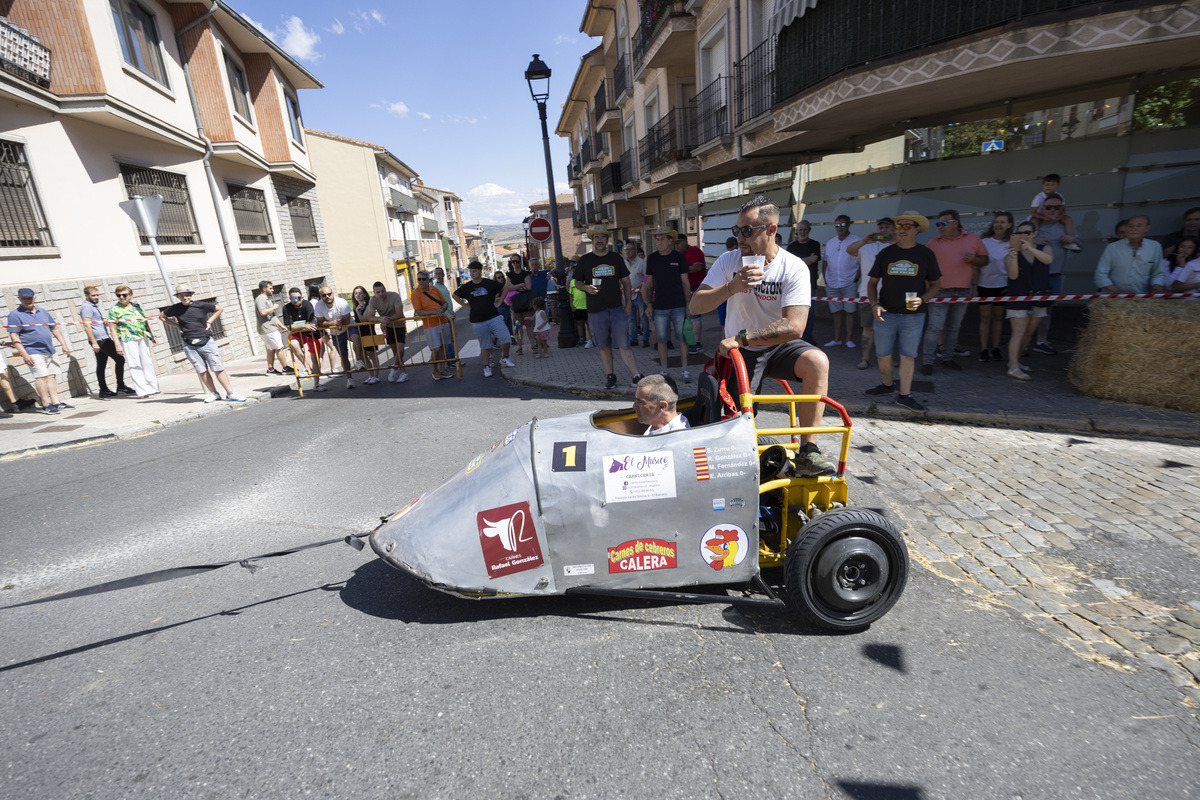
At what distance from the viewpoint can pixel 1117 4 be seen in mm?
6039

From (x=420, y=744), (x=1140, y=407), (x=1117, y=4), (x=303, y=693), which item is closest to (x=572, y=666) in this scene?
(x=420, y=744)

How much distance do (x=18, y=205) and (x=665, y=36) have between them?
13.8 m

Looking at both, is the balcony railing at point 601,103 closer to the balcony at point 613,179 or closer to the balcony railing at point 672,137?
the balcony at point 613,179

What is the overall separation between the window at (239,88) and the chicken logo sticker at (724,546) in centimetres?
1812

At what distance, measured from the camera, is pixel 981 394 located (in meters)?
6.26

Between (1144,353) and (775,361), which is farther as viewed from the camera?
(1144,353)

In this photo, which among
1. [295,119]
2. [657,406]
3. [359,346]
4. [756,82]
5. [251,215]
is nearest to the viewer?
[657,406]

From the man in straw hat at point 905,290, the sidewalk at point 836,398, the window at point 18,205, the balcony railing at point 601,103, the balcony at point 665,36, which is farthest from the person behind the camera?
the balcony railing at point 601,103

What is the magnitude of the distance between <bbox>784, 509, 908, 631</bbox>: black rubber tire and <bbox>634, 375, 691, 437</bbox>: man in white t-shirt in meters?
0.88

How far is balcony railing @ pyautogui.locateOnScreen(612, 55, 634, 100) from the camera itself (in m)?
20.9

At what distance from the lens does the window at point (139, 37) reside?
11266 millimetres

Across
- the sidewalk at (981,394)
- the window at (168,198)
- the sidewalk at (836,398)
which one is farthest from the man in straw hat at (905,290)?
the window at (168,198)

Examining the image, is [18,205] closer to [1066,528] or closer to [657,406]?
[657,406]

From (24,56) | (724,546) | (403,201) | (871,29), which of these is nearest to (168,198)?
(24,56)
